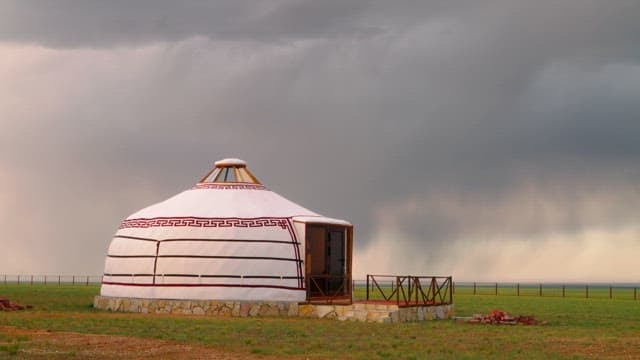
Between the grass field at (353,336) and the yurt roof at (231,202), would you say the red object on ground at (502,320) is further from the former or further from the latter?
the yurt roof at (231,202)

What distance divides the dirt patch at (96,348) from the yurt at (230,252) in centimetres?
877

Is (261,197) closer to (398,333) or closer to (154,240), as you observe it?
(154,240)

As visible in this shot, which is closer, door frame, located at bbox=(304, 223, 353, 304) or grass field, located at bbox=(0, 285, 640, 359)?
grass field, located at bbox=(0, 285, 640, 359)

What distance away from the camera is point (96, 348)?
17953mm

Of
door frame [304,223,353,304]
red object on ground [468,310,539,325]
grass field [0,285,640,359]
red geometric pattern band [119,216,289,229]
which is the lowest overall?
grass field [0,285,640,359]

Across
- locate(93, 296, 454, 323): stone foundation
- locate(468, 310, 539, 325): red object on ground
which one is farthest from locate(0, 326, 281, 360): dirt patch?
locate(468, 310, 539, 325): red object on ground

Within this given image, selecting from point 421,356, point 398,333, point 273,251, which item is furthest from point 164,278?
point 421,356

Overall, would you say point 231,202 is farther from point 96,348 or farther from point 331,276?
point 96,348

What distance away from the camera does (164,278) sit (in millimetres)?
29375

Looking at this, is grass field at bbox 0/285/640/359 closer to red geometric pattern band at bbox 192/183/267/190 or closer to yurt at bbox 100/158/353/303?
yurt at bbox 100/158/353/303

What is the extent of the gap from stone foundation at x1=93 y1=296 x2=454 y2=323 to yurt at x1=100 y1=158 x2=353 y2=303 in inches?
8.4

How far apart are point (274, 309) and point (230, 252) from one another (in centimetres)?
Answer: 215

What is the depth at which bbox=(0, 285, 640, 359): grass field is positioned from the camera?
18.3 m

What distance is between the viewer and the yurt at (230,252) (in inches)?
1139
